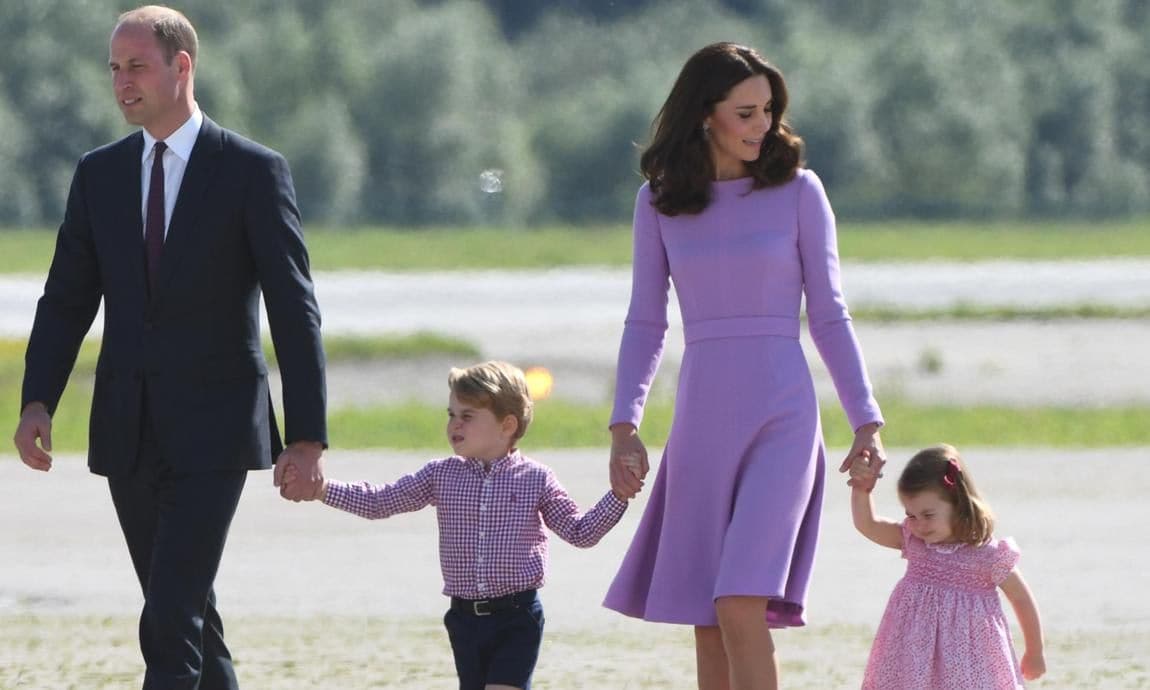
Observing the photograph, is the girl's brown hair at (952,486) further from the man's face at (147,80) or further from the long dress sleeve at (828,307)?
the man's face at (147,80)

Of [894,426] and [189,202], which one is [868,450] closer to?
[189,202]

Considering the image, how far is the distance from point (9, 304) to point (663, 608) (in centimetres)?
2843

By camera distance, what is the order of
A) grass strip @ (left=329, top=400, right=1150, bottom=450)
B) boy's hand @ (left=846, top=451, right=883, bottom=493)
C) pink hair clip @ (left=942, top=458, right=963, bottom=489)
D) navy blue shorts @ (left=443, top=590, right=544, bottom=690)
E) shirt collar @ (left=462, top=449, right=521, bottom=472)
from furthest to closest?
grass strip @ (left=329, top=400, right=1150, bottom=450) < shirt collar @ (left=462, top=449, right=521, bottom=472) < navy blue shorts @ (left=443, top=590, right=544, bottom=690) < pink hair clip @ (left=942, top=458, right=963, bottom=489) < boy's hand @ (left=846, top=451, right=883, bottom=493)

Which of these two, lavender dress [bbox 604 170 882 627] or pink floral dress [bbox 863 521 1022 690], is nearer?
lavender dress [bbox 604 170 882 627]

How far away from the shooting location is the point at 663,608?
5562mm

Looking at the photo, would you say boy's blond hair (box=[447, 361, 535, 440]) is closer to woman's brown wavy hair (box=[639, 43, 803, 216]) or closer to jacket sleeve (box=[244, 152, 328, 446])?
jacket sleeve (box=[244, 152, 328, 446])

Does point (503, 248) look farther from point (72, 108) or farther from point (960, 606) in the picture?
→ point (960, 606)

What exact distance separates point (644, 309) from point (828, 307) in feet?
1.50

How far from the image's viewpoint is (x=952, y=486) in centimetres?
569

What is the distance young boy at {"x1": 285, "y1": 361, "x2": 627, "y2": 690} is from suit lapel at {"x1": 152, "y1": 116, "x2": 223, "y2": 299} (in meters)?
0.74

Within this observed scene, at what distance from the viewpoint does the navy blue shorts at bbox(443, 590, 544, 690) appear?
5781 millimetres

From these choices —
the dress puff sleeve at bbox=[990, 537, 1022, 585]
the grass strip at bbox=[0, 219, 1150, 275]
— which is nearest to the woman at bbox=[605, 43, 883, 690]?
the dress puff sleeve at bbox=[990, 537, 1022, 585]

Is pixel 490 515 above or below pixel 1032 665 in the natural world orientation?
above

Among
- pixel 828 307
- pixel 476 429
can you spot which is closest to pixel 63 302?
pixel 476 429
